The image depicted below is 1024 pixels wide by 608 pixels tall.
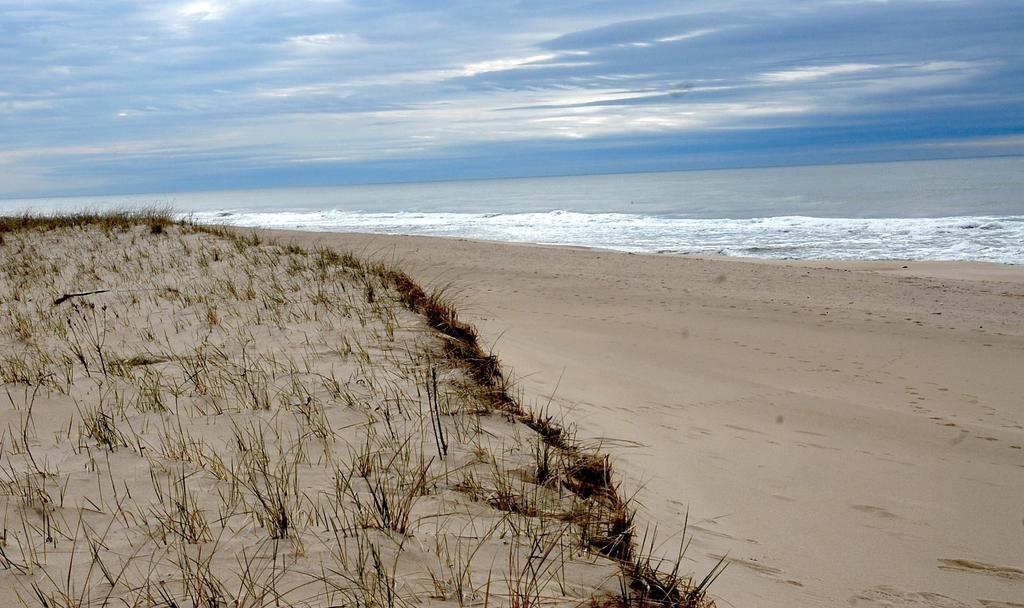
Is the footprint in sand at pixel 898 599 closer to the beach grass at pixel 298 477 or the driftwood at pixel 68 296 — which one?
the beach grass at pixel 298 477

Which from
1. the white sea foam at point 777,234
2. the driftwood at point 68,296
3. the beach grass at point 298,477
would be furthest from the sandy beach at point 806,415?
the white sea foam at point 777,234

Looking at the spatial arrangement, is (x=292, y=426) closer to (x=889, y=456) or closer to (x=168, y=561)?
(x=168, y=561)

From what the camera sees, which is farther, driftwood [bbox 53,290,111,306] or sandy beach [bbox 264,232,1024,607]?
driftwood [bbox 53,290,111,306]

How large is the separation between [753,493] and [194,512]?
2694 mm

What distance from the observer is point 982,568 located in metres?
2.93

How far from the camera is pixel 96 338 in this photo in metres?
5.93

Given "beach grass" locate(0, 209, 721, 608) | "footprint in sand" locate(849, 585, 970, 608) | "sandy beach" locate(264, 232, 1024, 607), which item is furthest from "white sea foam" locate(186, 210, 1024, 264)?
"footprint in sand" locate(849, 585, 970, 608)

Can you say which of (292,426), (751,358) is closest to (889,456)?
(751,358)

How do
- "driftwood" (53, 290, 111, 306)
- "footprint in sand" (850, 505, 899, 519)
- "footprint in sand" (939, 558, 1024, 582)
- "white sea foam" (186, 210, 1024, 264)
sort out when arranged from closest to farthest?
1. "footprint in sand" (939, 558, 1024, 582)
2. "footprint in sand" (850, 505, 899, 519)
3. "driftwood" (53, 290, 111, 306)
4. "white sea foam" (186, 210, 1024, 264)

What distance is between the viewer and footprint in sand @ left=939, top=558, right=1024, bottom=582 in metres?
2.88

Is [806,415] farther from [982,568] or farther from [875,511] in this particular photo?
[982,568]

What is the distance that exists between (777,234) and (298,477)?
22293 millimetres

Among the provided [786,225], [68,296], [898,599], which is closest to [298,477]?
[898,599]

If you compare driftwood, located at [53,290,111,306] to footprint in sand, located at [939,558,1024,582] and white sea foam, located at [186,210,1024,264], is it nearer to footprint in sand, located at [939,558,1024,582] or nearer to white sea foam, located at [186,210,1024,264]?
footprint in sand, located at [939,558,1024,582]
